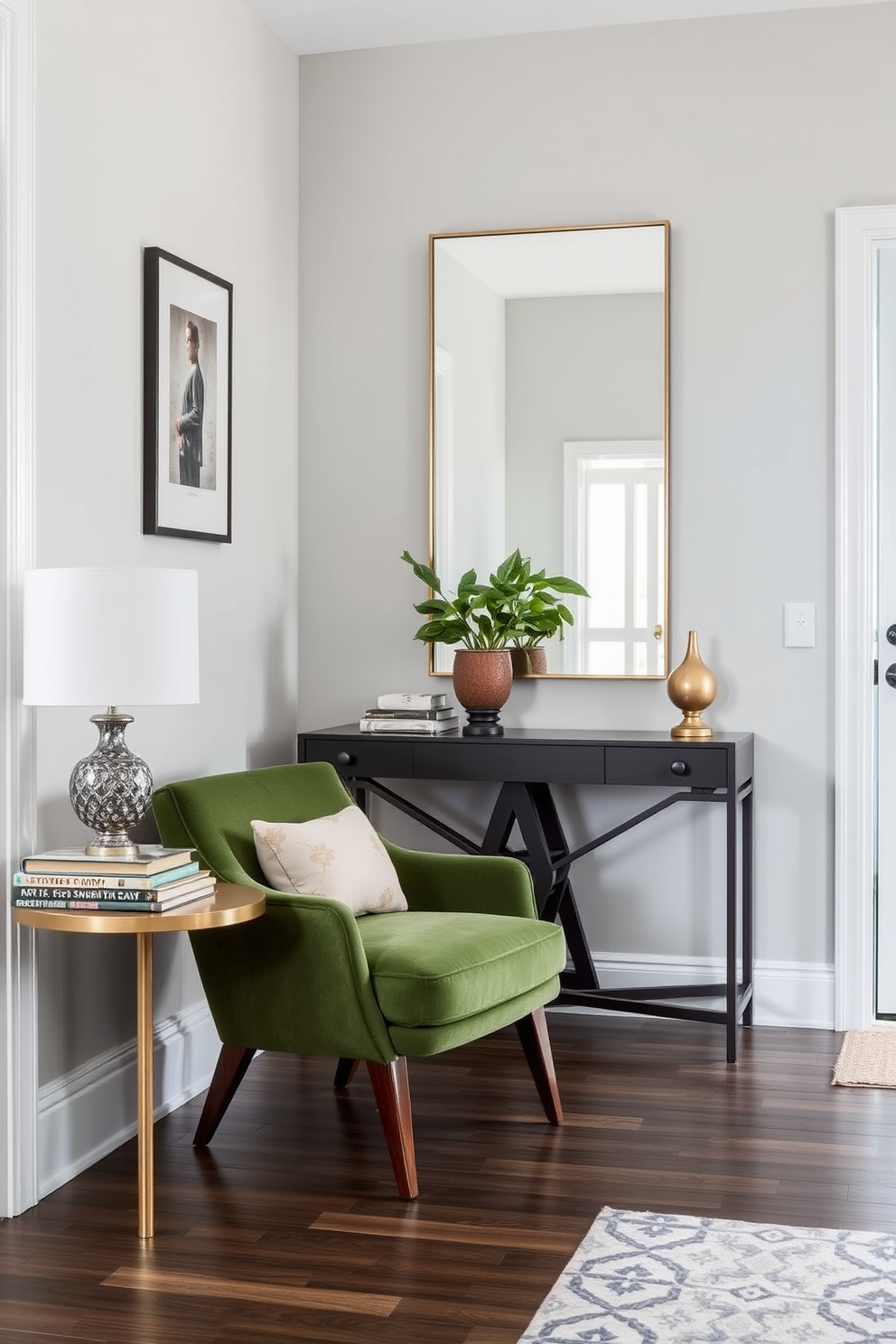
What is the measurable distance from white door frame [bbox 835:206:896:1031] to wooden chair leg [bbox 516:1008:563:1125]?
115 centimetres

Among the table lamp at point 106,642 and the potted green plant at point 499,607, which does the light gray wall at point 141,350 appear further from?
the potted green plant at point 499,607

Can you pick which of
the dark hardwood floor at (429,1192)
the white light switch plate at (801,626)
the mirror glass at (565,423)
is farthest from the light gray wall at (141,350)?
the white light switch plate at (801,626)

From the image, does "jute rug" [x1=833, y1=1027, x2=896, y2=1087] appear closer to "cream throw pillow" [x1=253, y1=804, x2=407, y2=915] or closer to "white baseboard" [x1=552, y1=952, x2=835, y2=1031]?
"white baseboard" [x1=552, y1=952, x2=835, y2=1031]

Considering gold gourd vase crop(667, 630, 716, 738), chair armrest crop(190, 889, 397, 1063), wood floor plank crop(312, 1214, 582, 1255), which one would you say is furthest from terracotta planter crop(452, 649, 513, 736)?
wood floor plank crop(312, 1214, 582, 1255)

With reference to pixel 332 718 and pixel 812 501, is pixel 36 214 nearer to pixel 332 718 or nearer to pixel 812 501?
pixel 332 718

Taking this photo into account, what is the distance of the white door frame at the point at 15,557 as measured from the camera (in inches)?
107

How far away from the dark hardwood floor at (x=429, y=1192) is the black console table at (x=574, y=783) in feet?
0.78

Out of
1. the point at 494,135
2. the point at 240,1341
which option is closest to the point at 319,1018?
the point at 240,1341

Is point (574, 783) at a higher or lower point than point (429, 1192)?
higher

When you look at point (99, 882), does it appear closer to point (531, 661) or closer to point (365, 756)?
point (365, 756)

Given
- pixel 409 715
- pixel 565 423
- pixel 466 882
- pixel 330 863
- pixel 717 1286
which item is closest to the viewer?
pixel 717 1286

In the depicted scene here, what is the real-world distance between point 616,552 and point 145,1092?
2.14 metres

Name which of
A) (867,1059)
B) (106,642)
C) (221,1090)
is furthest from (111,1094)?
(867,1059)

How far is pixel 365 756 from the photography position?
396cm
